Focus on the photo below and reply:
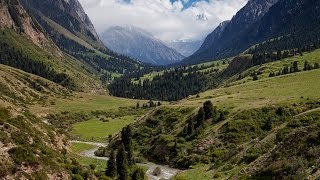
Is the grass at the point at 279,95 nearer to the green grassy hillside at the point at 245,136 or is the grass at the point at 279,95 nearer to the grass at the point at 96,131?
the green grassy hillside at the point at 245,136

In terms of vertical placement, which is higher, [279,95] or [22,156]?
[279,95]

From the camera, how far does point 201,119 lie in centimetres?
11919

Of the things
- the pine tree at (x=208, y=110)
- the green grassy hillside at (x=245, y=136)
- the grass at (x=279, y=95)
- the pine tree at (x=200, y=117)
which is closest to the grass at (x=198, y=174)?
the green grassy hillside at (x=245, y=136)

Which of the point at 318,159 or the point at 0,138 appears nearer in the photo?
the point at 318,159

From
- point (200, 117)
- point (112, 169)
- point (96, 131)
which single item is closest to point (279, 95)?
point (200, 117)

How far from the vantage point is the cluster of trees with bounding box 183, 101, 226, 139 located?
115 meters

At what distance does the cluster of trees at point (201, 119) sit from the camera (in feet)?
379

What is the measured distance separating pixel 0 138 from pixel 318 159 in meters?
46.8

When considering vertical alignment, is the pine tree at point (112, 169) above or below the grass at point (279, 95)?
below

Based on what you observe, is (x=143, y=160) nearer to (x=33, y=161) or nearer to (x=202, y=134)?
(x=202, y=134)

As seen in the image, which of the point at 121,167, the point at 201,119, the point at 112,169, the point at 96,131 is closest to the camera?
the point at 121,167

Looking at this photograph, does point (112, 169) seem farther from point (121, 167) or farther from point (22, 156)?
point (22, 156)

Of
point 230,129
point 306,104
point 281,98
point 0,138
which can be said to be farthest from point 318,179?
point 281,98

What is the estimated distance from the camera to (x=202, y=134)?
113500mm
